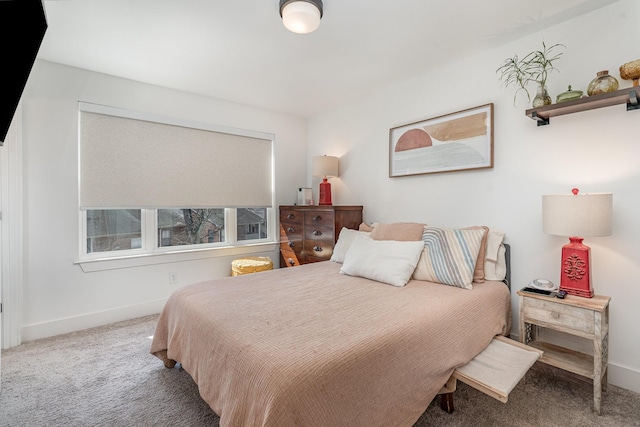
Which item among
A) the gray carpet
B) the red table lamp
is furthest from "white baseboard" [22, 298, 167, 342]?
the red table lamp

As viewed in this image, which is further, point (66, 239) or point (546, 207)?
point (66, 239)

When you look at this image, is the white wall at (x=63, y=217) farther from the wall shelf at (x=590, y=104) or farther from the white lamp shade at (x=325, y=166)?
the wall shelf at (x=590, y=104)

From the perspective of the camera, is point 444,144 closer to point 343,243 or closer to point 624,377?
point 343,243

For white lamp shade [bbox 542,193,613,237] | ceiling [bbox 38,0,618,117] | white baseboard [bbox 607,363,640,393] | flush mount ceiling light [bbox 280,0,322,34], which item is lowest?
white baseboard [bbox 607,363,640,393]

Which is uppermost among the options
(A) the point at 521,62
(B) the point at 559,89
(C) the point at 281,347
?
(A) the point at 521,62

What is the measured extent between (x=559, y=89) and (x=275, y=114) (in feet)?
10.1

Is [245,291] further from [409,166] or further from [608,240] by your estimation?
[608,240]

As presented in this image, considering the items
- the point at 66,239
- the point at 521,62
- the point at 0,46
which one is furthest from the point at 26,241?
the point at 521,62

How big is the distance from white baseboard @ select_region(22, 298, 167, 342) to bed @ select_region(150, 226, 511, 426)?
4.09ft

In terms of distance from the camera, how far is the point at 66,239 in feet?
8.93

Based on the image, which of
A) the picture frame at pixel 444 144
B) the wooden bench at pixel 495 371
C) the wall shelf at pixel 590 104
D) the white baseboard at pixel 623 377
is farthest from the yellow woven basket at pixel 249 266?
the white baseboard at pixel 623 377

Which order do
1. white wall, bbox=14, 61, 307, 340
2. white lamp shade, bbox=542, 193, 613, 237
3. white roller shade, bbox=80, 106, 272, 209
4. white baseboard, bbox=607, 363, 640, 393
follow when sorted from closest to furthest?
white lamp shade, bbox=542, 193, 613, 237 < white baseboard, bbox=607, 363, 640, 393 < white wall, bbox=14, 61, 307, 340 < white roller shade, bbox=80, 106, 272, 209

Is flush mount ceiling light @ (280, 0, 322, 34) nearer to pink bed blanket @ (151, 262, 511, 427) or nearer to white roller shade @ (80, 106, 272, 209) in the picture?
pink bed blanket @ (151, 262, 511, 427)

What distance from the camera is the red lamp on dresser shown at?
1.71 meters
